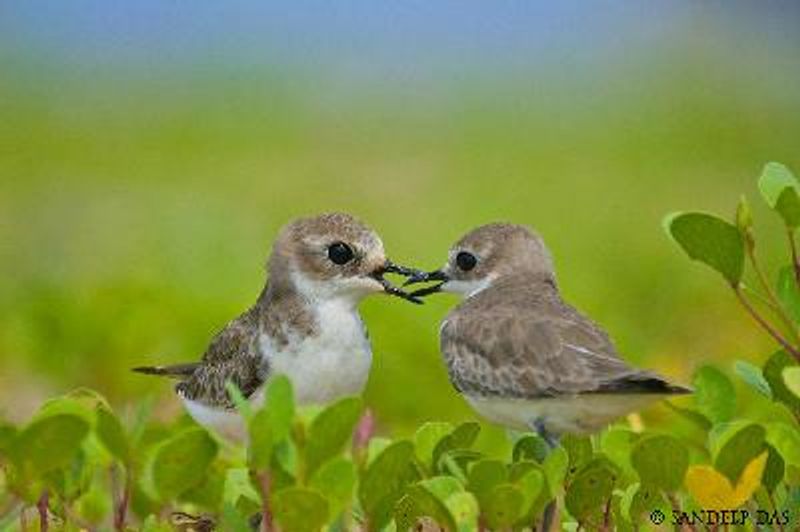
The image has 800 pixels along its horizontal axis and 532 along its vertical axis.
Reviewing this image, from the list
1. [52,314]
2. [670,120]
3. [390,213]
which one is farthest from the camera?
[670,120]

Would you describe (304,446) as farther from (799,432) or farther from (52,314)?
(52,314)

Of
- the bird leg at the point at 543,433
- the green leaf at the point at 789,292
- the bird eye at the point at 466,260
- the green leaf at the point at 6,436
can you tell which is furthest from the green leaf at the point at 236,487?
the bird eye at the point at 466,260

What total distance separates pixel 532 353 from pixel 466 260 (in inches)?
39.8

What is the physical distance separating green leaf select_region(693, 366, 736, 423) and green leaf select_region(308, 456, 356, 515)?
37.5 inches

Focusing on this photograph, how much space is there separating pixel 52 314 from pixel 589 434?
5.29m

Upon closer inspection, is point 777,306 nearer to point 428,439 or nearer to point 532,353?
point 428,439

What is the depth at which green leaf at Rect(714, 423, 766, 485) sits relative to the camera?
359 cm

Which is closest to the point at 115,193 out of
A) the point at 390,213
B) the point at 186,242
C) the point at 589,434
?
the point at 390,213

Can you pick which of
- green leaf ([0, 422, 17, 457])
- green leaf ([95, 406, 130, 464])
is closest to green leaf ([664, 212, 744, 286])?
green leaf ([95, 406, 130, 464])

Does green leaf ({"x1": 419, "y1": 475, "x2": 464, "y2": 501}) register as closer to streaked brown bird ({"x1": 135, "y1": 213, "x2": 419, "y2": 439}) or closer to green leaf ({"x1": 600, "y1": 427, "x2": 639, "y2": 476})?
green leaf ({"x1": 600, "y1": 427, "x2": 639, "y2": 476})

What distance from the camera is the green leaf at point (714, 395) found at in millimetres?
4078

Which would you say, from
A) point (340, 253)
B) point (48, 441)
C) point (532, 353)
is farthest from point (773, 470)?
point (340, 253)

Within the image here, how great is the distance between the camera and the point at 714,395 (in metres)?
4.09

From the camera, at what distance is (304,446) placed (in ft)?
11.3
